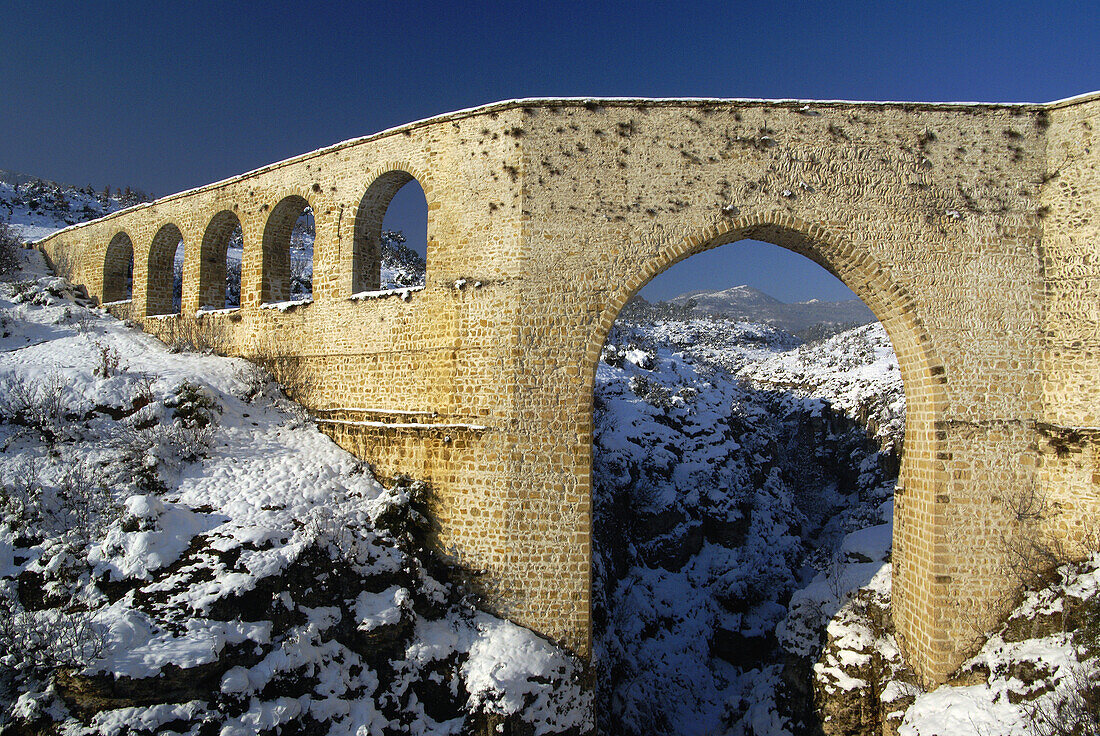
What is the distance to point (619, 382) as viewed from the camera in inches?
A: 745

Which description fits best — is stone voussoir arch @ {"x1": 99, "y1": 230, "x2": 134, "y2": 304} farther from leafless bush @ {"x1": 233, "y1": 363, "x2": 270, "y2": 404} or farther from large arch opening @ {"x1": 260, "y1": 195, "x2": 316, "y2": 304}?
leafless bush @ {"x1": 233, "y1": 363, "x2": 270, "y2": 404}

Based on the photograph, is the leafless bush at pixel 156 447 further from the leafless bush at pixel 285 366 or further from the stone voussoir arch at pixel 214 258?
the stone voussoir arch at pixel 214 258

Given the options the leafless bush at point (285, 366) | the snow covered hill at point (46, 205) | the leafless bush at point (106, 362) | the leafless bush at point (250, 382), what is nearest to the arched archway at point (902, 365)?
the leafless bush at point (285, 366)

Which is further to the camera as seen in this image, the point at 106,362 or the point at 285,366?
the point at 285,366

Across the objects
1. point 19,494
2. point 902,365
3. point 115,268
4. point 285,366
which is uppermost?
point 115,268

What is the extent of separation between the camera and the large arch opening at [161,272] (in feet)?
44.0

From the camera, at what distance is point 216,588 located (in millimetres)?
6801

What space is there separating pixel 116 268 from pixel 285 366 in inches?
304

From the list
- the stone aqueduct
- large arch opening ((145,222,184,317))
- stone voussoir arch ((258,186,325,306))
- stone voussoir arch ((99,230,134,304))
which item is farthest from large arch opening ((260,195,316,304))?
stone voussoir arch ((99,230,134,304))

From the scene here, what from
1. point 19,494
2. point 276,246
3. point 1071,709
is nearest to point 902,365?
point 1071,709

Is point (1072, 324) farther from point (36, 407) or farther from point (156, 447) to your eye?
point (36, 407)

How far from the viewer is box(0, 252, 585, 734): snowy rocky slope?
19.6ft

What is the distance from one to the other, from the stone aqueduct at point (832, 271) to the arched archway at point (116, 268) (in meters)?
10.8

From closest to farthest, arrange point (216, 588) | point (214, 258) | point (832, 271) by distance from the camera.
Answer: point (216, 588) → point (832, 271) → point (214, 258)
